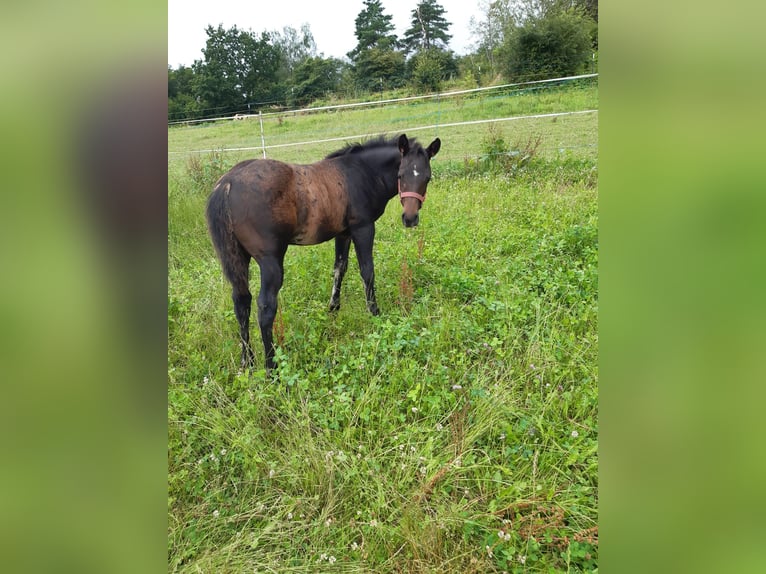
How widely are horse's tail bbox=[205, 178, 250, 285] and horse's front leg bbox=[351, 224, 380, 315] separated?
2.56 feet

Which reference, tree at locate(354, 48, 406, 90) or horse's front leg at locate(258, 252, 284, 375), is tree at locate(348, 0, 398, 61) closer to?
tree at locate(354, 48, 406, 90)

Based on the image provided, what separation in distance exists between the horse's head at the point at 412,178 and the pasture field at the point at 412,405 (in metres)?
0.31

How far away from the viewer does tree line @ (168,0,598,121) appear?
7.11ft

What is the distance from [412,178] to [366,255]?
0.61 meters

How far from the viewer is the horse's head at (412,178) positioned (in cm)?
244

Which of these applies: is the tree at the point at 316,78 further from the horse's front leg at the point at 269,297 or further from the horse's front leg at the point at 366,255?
the horse's front leg at the point at 269,297

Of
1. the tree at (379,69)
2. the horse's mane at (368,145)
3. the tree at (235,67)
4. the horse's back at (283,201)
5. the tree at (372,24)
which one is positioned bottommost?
the horse's back at (283,201)

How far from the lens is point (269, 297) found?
226 centimetres

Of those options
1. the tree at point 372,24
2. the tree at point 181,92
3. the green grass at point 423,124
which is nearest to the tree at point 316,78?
the green grass at point 423,124
